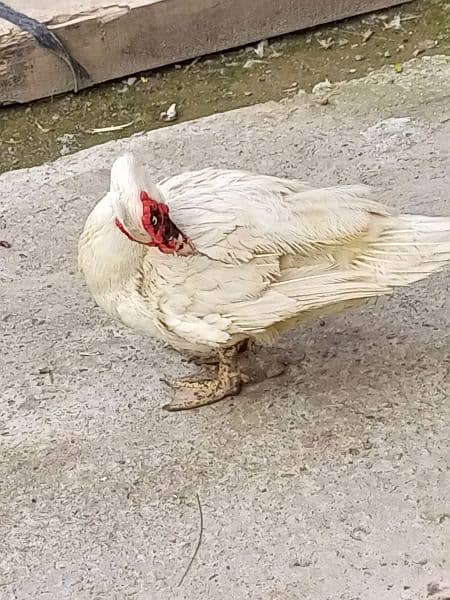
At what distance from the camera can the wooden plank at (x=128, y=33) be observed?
→ 4.73 m

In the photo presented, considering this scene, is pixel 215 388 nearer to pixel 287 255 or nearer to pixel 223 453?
pixel 223 453

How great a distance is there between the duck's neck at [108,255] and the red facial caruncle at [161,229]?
97mm

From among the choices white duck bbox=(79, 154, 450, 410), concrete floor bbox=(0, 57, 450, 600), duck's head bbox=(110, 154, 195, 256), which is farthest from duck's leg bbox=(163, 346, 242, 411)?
duck's head bbox=(110, 154, 195, 256)

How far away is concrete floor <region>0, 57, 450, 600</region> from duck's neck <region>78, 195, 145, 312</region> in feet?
1.38

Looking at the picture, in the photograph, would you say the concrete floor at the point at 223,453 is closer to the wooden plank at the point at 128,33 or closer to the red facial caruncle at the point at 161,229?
the red facial caruncle at the point at 161,229

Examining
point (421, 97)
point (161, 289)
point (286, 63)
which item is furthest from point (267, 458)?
point (286, 63)

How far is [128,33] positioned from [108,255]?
1966mm

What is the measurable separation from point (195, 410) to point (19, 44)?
2091 mm

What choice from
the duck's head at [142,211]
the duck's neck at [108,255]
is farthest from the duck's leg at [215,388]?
the duck's head at [142,211]

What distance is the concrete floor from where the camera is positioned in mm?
2889

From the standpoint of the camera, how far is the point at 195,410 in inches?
132

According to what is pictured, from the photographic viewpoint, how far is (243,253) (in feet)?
9.93

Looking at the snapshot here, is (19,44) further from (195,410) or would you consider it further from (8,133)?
(195,410)

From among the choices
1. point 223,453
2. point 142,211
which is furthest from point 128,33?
point 223,453
